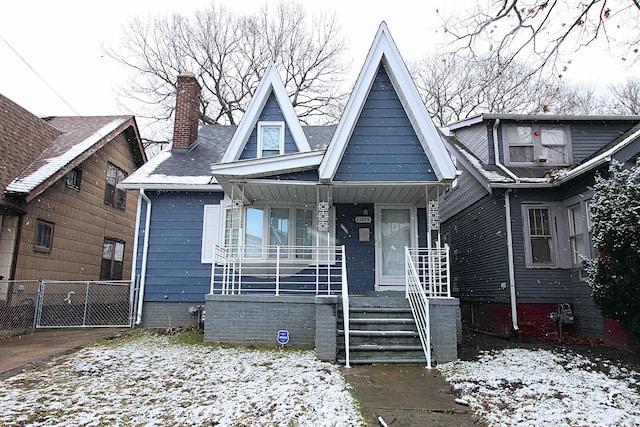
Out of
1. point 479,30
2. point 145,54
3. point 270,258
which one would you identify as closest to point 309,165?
point 270,258

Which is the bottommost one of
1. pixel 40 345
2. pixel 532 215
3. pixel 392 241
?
pixel 40 345

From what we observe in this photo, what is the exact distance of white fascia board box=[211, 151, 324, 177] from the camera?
857cm

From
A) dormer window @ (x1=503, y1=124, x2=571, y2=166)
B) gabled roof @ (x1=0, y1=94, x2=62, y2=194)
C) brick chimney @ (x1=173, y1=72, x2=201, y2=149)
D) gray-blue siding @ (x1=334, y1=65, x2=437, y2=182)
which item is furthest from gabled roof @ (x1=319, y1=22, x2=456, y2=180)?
gabled roof @ (x1=0, y1=94, x2=62, y2=194)

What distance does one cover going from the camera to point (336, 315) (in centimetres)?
739

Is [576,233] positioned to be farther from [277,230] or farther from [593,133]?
[277,230]

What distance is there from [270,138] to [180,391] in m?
6.50

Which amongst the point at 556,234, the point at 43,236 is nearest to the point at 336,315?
the point at 556,234

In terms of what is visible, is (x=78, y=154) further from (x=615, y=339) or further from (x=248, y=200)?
(x=615, y=339)

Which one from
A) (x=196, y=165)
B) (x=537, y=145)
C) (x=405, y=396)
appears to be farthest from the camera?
(x=537, y=145)

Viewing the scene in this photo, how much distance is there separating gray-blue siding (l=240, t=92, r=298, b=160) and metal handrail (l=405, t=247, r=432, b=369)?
400 centimetres

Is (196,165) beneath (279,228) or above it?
above

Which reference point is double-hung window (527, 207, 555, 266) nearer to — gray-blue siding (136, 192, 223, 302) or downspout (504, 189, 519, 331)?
downspout (504, 189, 519, 331)

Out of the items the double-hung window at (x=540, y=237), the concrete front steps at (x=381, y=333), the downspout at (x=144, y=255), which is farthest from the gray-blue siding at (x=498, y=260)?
the downspout at (x=144, y=255)

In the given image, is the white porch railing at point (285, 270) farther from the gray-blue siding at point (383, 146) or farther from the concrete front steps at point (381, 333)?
the gray-blue siding at point (383, 146)
